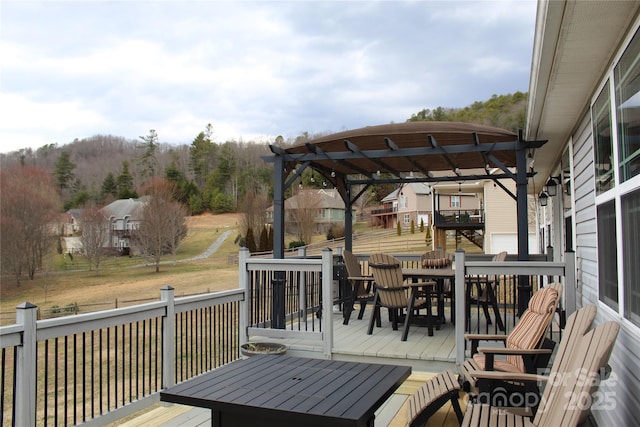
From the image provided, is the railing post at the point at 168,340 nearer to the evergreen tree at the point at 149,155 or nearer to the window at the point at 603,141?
the window at the point at 603,141

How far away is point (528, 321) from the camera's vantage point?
4.03 m

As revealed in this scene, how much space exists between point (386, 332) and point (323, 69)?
58094mm

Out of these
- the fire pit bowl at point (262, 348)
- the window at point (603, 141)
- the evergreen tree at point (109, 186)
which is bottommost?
the fire pit bowl at point (262, 348)

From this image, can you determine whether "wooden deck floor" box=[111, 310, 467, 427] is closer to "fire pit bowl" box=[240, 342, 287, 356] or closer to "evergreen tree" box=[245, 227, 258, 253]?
"fire pit bowl" box=[240, 342, 287, 356]

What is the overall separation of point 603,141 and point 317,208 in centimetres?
3706

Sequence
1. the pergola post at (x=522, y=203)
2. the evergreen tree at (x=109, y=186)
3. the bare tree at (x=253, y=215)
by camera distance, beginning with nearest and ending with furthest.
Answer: the pergola post at (x=522, y=203) → the bare tree at (x=253, y=215) → the evergreen tree at (x=109, y=186)

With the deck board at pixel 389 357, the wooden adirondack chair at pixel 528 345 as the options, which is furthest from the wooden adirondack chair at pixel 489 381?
the deck board at pixel 389 357

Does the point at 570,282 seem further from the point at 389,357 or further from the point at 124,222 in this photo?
the point at 124,222

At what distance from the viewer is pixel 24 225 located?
2967 centimetres

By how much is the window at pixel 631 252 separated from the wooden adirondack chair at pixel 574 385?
40 centimetres

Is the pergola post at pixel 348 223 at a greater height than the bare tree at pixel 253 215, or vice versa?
the bare tree at pixel 253 215

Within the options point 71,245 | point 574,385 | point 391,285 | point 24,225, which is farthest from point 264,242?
point 574,385

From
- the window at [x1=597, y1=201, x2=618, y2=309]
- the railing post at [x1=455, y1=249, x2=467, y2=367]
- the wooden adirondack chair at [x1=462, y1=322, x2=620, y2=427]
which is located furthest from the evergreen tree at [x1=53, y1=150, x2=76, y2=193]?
the wooden adirondack chair at [x1=462, y1=322, x2=620, y2=427]

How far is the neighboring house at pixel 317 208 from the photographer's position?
39594mm
